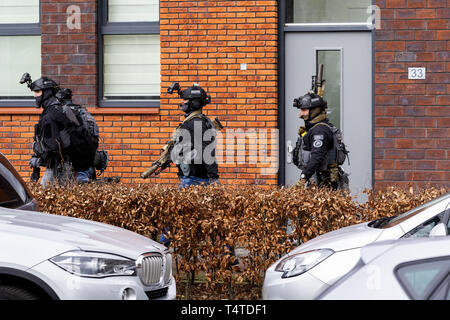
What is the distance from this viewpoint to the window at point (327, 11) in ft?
35.8

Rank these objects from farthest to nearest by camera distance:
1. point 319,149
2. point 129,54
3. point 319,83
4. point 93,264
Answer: point 129,54 → point 319,83 → point 319,149 → point 93,264

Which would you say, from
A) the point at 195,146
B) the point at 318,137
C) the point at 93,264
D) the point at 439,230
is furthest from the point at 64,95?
the point at 439,230

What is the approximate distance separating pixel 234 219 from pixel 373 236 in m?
1.91

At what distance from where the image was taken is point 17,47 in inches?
457

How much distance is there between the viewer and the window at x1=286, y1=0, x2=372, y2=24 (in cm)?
1090

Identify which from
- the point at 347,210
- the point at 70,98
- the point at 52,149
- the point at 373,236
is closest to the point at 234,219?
the point at 347,210

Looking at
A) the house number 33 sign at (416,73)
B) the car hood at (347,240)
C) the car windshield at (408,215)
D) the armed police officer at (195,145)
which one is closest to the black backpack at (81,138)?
the armed police officer at (195,145)

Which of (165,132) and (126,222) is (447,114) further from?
(126,222)

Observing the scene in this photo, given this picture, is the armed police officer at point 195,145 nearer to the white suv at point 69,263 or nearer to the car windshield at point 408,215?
the car windshield at point 408,215

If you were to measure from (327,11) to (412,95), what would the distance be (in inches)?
66.6

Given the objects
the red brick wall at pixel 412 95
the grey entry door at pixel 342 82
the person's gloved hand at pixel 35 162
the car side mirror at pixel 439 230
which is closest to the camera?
the car side mirror at pixel 439 230

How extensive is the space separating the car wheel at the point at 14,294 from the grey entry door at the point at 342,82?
6.45m

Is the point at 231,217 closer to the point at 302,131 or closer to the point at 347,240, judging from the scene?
the point at 347,240

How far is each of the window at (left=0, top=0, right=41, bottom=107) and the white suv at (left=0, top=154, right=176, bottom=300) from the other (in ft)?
20.9
